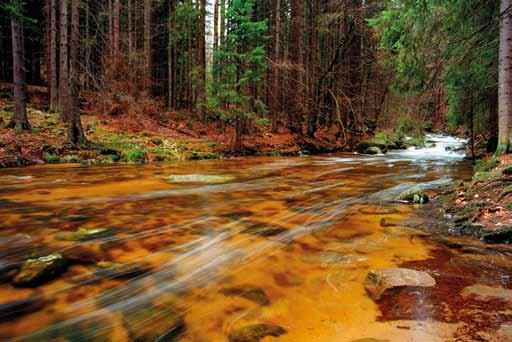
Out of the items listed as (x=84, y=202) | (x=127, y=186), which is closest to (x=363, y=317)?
(x=84, y=202)

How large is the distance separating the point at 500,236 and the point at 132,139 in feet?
45.2

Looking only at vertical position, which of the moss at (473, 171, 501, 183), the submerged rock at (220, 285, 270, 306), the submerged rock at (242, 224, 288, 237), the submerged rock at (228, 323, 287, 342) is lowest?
the submerged rock at (220, 285, 270, 306)

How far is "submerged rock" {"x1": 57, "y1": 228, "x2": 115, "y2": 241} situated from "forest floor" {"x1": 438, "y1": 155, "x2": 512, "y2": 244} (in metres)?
4.64

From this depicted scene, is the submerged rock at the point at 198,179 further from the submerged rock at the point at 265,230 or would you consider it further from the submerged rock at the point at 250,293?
the submerged rock at the point at 250,293

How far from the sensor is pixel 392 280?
3246 millimetres

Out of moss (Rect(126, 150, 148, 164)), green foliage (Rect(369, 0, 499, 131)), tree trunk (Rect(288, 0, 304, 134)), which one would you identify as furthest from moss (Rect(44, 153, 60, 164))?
tree trunk (Rect(288, 0, 304, 134))

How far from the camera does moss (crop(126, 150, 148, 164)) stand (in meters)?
12.8

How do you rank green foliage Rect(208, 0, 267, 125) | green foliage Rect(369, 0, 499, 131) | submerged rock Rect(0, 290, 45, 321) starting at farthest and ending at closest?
green foliage Rect(208, 0, 267, 125) < green foliage Rect(369, 0, 499, 131) < submerged rock Rect(0, 290, 45, 321)

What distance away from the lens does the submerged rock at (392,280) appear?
313 centimetres

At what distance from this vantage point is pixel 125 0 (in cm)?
2761

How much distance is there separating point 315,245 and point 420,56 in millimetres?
8372

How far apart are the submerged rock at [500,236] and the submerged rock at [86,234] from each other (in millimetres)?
4764

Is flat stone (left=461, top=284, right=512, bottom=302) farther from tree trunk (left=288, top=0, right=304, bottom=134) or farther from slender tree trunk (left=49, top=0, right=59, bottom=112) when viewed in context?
slender tree trunk (left=49, top=0, right=59, bottom=112)

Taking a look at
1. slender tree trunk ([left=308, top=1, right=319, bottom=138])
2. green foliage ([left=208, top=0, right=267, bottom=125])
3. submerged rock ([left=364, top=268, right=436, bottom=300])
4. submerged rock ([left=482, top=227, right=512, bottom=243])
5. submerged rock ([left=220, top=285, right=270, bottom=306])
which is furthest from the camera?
slender tree trunk ([left=308, top=1, right=319, bottom=138])
